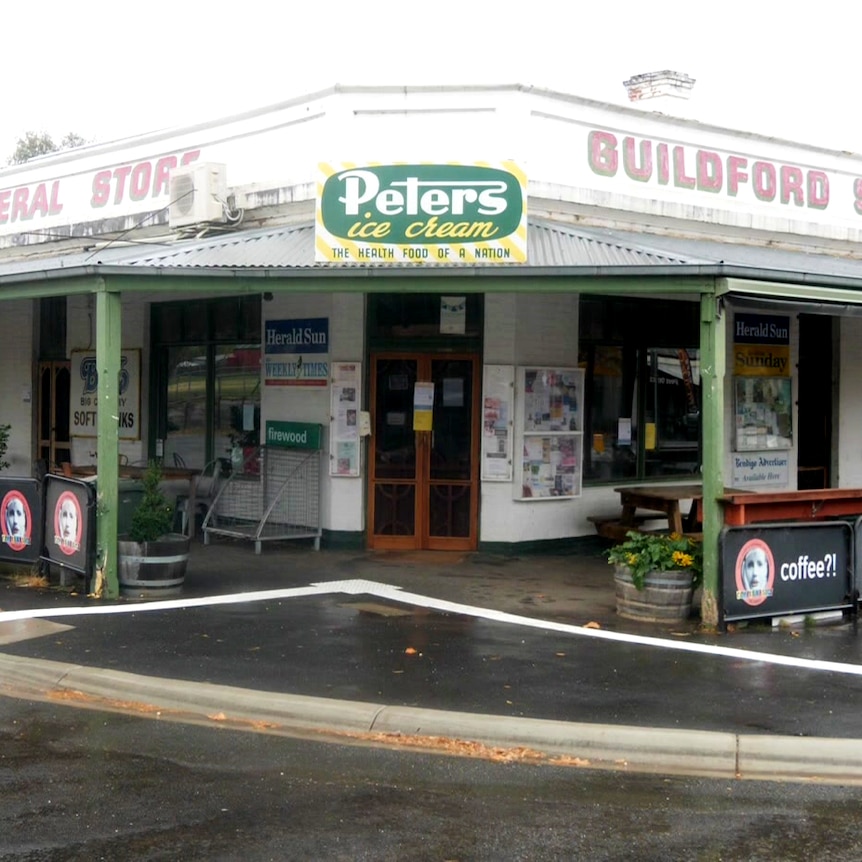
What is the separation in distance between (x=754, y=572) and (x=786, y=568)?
34 centimetres

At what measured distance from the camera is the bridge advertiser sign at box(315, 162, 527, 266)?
10.9 m

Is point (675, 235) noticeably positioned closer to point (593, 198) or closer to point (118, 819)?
point (593, 198)

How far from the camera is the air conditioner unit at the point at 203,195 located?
1440 centimetres

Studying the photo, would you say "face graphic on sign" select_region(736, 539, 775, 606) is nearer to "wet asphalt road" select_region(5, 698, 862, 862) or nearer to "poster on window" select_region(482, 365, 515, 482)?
"wet asphalt road" select_region(5, 698, 862, 862)

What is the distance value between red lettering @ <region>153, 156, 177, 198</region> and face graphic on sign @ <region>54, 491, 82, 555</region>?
5.88 metres

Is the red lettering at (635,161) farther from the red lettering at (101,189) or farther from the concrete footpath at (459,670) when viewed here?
the red lettering at (101,189)

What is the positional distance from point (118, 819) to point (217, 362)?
1020cm

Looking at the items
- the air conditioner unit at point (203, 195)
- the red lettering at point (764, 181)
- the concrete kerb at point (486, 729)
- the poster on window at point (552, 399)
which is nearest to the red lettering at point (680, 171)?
the red lettering at point (764, 181)

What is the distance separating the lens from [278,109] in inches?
564

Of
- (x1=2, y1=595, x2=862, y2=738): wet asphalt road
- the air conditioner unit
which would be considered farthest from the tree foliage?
(x1=2, y1=595, x2=862, y2=738): wet asphalt road

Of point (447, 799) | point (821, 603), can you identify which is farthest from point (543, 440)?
point (447, 799)

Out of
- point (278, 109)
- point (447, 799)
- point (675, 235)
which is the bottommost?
point (447, 799)

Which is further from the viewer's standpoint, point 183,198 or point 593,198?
point 183,198

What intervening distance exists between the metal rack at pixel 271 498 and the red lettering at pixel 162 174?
3833 mm
